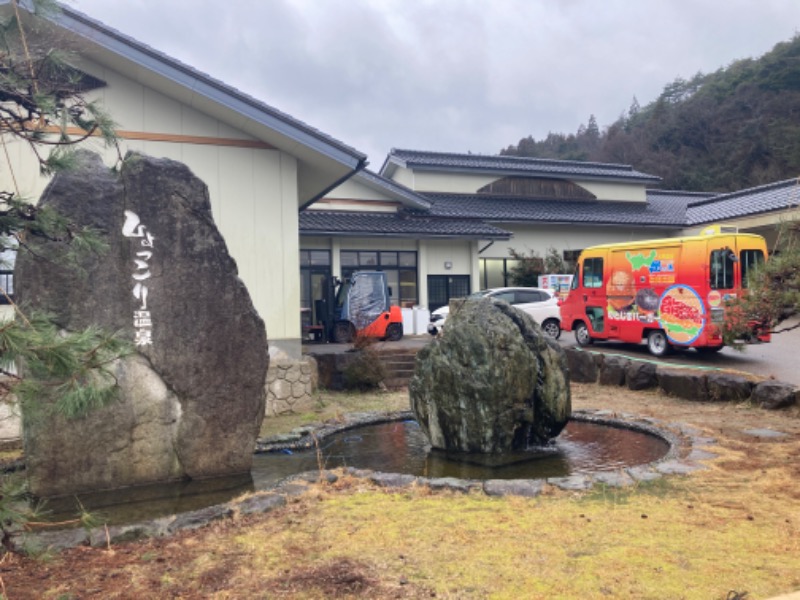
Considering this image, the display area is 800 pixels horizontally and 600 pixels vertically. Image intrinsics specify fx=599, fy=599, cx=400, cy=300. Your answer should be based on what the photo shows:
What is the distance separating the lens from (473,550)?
360cm

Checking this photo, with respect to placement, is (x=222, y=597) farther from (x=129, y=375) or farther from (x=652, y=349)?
(x=652, y=349)

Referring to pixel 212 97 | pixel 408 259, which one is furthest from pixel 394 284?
pixel 212 97

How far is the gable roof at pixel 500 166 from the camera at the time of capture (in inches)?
928

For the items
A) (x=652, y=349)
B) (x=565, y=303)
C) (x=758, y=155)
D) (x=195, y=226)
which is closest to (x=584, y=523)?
(x=195, y=226)

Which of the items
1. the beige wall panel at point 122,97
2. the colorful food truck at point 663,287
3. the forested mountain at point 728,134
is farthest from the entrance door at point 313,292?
the forested mountain at point 728,134

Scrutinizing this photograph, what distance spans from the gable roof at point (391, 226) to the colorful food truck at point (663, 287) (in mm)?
5678

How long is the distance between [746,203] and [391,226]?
43.8ft

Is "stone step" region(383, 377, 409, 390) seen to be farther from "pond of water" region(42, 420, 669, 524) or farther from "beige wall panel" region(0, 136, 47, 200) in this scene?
"beige wall panel" region(0, 136, 47, 200)

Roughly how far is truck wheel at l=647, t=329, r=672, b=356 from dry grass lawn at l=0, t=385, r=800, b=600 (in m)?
8.06

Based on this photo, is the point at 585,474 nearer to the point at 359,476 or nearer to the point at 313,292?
the point at 359,476

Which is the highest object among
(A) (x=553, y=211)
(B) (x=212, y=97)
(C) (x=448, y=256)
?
(A) (x=553, y=211)

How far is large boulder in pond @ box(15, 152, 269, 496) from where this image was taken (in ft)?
16.7

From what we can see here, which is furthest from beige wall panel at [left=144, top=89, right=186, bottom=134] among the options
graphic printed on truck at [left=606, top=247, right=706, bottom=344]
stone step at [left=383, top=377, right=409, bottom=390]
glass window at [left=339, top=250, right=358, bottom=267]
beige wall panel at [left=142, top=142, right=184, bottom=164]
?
glass window at [left=339, top=250, right=358, bottom=267]

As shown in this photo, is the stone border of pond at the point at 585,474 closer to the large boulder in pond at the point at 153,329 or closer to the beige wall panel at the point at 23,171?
the large boulder in pond at the point at 153,329
